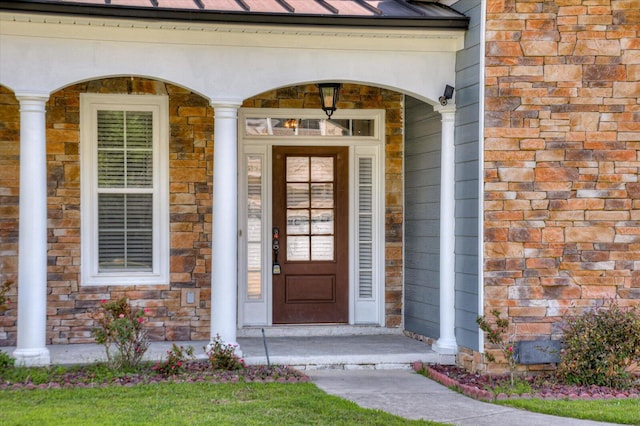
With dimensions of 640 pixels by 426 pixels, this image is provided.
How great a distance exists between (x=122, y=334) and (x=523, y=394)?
11.5 ft

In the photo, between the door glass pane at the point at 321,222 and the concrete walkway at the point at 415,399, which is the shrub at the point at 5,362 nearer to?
the concrete walkway at the point at 415,399

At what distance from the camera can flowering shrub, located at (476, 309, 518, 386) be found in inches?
269

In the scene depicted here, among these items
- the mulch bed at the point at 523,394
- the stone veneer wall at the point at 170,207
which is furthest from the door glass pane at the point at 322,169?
the mulch bed at the point at 523,394

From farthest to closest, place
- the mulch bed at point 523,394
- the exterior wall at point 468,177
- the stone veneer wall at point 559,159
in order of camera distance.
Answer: the exterior wall at point 468,177 → the stone veneer wall at point 559,159 → the mulch bed at point 523,394

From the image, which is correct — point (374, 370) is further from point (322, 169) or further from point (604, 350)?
point (322, 169)

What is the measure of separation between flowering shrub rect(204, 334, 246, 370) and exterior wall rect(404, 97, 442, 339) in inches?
85.9

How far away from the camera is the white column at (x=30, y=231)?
7.00 metres

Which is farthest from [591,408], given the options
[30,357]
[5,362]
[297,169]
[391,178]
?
[5,362]

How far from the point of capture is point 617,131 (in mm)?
7203

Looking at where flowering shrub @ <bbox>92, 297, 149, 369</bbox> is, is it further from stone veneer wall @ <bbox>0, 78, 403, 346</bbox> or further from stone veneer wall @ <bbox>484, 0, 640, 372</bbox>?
stone veneer wall @ <bbox>484, 0, 640, 372</bbox>

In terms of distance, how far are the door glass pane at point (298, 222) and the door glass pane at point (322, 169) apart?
40cm

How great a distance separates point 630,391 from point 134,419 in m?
4.12

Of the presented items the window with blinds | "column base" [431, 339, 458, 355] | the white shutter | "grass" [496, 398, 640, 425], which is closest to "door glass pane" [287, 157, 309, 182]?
the white shutter

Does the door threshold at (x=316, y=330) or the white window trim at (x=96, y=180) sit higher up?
the white window trim at (x=96, y=180)
